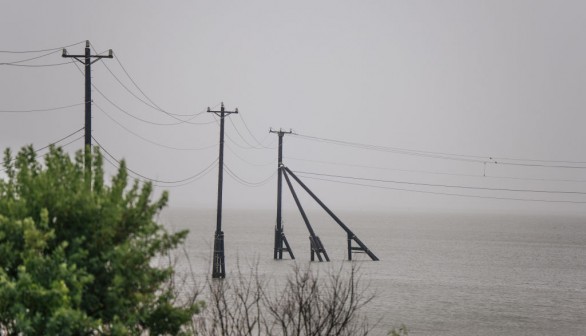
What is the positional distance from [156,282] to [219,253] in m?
43.6

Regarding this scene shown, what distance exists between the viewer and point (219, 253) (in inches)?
2276

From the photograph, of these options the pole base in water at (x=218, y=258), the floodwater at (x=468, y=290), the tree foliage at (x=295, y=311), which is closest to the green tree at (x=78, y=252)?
the tree foliage at (x=295, y=311)

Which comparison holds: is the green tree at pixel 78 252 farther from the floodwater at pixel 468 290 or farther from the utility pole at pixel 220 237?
the utility pole at pixel 220 237

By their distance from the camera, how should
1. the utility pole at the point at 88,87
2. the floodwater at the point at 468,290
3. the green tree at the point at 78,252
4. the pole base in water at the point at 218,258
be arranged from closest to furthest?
the green tree at the point at 78,252
the utility pole at the point at 88,87
the floodwater at the point at 468,290
the pole base in water at the point at 218,258

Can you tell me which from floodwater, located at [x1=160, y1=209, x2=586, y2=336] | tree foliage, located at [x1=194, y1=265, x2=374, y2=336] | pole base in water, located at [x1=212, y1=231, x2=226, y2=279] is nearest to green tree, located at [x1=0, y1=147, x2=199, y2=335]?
tree foliage, located at [x1=194, y1=265, x2=374, y2=336]

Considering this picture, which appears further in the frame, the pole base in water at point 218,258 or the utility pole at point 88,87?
the pole base in water at point 218,258

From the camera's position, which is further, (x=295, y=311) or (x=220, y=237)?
(x=220, y=237)

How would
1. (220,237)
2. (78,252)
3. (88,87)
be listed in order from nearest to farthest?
(78,252) < (88,87) < (220,237)

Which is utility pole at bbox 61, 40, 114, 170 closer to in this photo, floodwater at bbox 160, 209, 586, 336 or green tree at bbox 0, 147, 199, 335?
floodwater at bbox 160, 209, 586, 336

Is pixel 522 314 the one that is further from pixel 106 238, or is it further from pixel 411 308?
pixel 106 238

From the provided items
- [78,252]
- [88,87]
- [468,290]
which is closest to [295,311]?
[88,87]

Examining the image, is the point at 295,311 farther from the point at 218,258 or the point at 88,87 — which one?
the point at 218,258

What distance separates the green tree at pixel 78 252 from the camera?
12523mm

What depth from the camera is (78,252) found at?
1343cm
